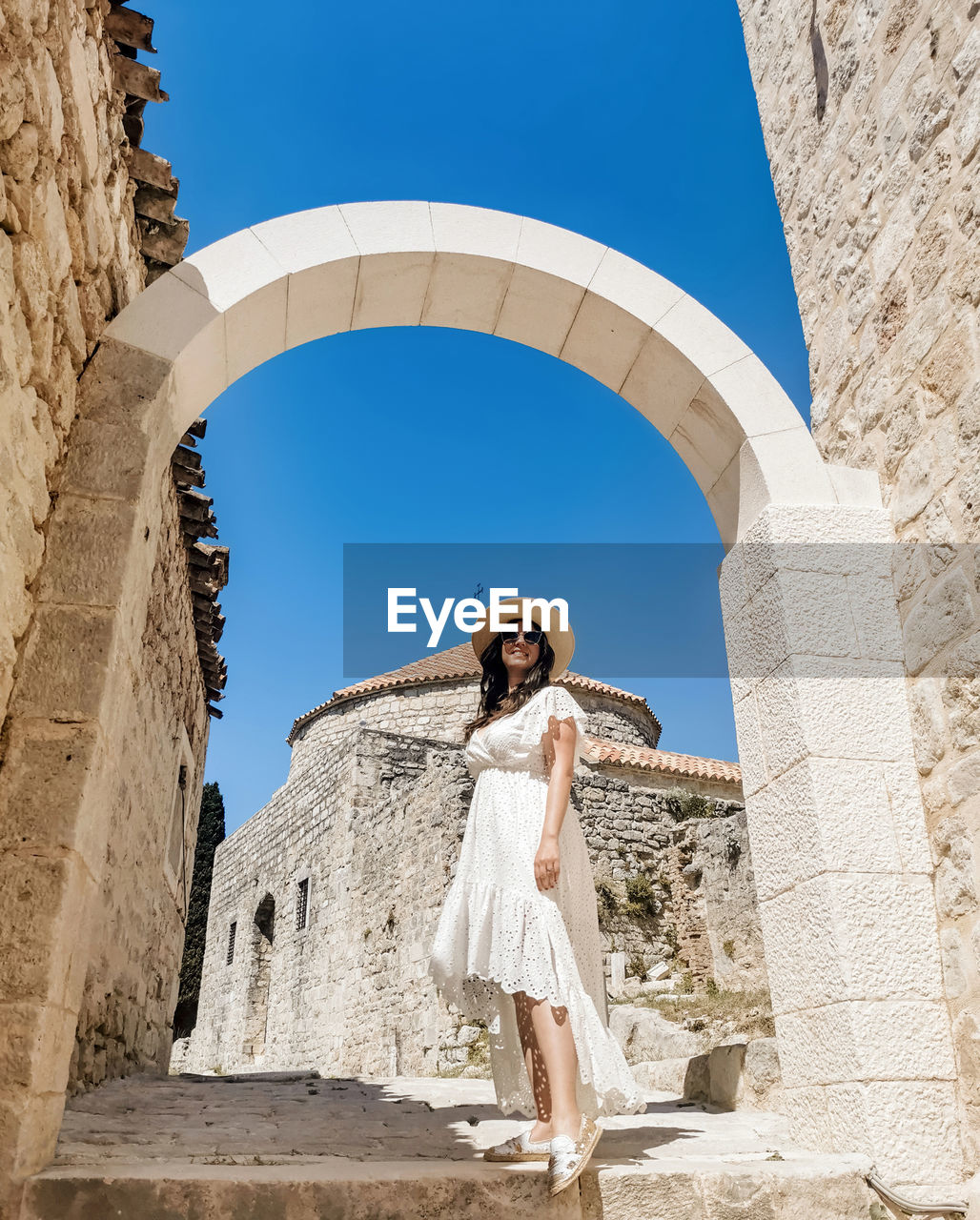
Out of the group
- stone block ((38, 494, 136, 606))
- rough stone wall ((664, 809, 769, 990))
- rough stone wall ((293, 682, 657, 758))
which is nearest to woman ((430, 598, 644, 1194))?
stone block ((38, 494, 136, 606))

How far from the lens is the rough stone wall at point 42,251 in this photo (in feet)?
7.43

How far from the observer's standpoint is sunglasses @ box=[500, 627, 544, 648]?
3.12 metres

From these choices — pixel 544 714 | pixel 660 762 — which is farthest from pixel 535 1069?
pixel 660 762

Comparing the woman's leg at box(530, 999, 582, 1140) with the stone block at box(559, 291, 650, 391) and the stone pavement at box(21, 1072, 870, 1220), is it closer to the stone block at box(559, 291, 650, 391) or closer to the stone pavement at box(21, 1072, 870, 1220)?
the stone pavement at box(21, 1072, 870, 1220)

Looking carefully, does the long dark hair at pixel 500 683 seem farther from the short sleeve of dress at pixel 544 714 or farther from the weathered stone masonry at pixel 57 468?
the weathered stone masonry at pixel 57 468

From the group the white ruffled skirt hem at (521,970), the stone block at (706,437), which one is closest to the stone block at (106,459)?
the white ruffled skirt hem at (521,970)

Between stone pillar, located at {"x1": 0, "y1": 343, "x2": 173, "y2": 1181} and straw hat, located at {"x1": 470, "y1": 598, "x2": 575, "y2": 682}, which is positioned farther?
straw hat, located at {"x1": 470, "y1": 598, "x2": 575, "y2": 682}

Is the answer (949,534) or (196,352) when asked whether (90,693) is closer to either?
(196,352)

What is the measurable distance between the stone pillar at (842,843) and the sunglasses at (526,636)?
85cm

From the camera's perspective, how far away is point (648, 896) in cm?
1045

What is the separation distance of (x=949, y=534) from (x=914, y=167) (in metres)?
1.33

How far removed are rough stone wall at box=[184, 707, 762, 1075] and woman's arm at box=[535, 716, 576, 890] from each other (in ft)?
22.7

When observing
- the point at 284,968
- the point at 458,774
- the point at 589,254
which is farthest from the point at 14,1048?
the point at 284,968

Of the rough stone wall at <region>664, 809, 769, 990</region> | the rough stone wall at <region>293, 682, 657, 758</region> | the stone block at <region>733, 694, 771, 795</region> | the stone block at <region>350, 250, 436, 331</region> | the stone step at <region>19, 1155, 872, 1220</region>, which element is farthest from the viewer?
the rough stone wall at <region>293, 682, 657, 758</region>
